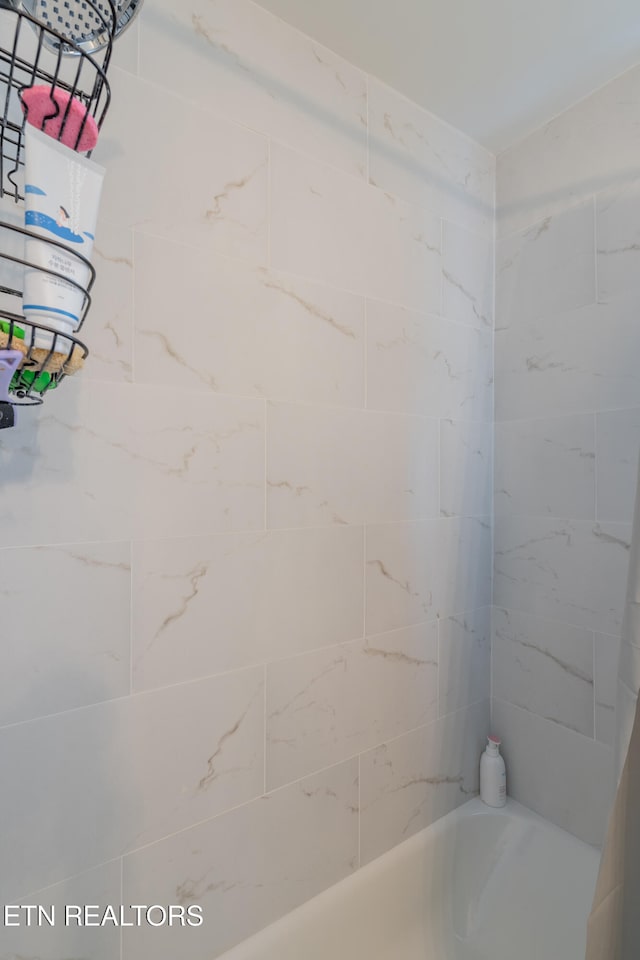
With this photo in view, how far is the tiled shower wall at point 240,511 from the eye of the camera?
83cm

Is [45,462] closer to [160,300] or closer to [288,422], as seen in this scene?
[160,300]

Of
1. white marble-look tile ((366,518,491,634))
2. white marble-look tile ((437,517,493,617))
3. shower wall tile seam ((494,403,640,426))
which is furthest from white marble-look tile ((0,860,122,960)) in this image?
shower wall tile seam ((494,403,640,426))

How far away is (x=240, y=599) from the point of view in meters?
1.00

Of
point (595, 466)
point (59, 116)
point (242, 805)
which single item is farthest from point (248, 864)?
point (59, 116)

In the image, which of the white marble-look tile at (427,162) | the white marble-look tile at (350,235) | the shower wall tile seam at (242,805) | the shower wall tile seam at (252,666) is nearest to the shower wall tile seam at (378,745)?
the shower wall tile seam at (242,805)

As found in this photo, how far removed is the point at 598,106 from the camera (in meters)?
1.22

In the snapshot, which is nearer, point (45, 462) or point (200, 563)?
point (45, 462)

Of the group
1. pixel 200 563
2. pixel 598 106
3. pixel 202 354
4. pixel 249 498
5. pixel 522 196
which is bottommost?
pixel 200 563

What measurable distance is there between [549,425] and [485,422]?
0.17 metres

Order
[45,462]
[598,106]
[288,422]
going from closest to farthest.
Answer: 1. [45,462]
2. [288,422]
3. [598,106]

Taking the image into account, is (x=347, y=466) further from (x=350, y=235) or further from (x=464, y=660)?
(x=464, y=660)

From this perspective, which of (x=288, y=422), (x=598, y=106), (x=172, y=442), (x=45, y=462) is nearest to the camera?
(x=45, y=462)

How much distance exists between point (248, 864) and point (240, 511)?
0.71m

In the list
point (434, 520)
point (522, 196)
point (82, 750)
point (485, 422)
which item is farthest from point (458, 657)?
point (522, 196)
